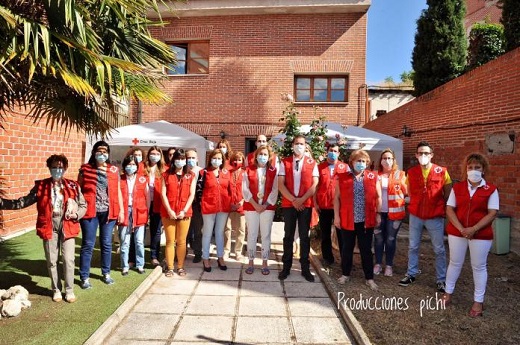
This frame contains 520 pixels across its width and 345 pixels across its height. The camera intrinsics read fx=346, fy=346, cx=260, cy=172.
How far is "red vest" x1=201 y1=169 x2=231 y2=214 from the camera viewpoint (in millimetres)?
4941

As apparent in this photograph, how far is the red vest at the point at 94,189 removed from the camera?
421cm

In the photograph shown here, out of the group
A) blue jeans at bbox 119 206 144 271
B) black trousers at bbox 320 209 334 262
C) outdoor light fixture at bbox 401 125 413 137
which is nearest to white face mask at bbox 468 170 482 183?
black trousers at bbox 320 209 334 262

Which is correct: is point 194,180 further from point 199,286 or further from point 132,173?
point 199,286

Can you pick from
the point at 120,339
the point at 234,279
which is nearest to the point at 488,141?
the point at 234,279

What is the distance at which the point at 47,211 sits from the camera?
3779 mm

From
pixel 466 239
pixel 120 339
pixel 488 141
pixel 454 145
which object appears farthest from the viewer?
pixel 454 145

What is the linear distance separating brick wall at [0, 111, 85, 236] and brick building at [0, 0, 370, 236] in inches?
198

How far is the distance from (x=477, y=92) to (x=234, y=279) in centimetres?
592

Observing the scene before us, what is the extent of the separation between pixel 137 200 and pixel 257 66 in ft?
27.2

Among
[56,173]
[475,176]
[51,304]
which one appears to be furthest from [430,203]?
[51,304]

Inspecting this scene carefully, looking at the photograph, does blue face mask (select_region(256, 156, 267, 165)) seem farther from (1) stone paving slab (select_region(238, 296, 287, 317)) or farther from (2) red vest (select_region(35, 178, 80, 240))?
(2) red vest (select_region(35, 178, 80, 240))

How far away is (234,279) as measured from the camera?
4.77 meters

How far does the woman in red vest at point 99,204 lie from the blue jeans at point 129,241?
0.19m

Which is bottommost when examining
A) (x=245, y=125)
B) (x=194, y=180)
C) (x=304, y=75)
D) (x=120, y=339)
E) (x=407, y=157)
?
(x=120, y=339)
